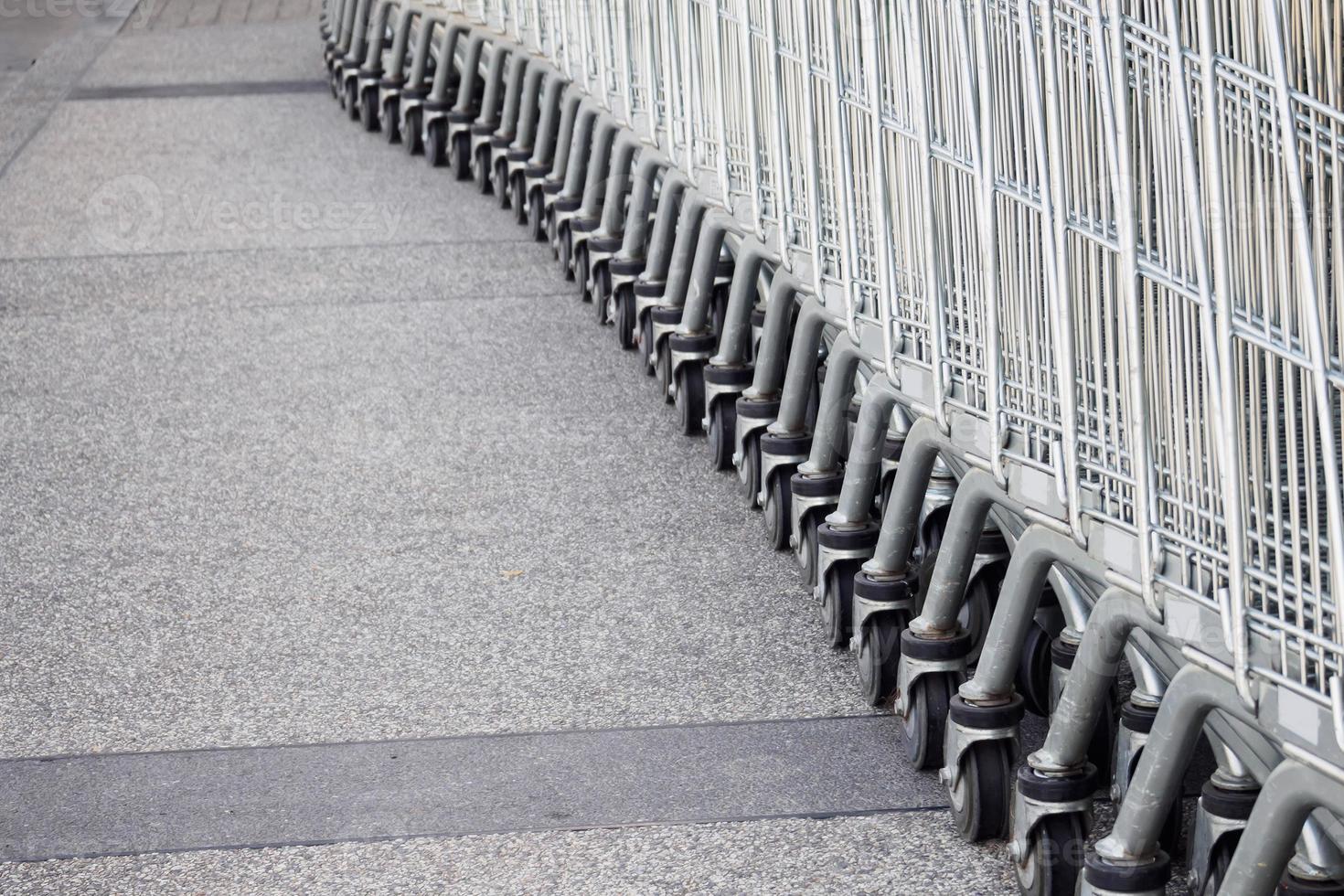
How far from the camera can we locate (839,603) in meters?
3.60

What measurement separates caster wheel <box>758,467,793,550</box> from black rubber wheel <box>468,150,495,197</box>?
371 centimetres

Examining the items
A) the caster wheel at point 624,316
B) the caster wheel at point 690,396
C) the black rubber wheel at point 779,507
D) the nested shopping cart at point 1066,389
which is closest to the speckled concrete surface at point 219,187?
the caster wheel at point 624,316

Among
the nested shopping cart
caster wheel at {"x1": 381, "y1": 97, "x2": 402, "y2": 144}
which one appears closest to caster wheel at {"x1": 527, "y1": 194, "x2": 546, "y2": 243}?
caster wheel at {"x1": 381, "y1": 97, "x2": 402, "y2": 144}

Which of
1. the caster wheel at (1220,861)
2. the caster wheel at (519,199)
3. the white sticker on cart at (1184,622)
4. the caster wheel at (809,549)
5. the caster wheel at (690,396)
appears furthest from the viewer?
the caster wheel at (519,199)

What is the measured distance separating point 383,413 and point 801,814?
2445mm

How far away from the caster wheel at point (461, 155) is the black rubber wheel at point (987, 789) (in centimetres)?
534

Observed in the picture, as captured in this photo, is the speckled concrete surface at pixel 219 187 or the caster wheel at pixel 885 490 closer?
the caster wheel at pixel 885 490

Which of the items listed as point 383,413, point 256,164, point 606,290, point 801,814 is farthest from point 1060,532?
point 256,164

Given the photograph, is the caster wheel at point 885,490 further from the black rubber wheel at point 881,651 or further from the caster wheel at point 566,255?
the caster wheel at point 566,255

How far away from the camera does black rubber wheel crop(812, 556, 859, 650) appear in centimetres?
356

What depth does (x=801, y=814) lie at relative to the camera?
304 centimetres

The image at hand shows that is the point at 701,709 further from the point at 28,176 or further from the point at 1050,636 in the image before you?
the point at 28,176

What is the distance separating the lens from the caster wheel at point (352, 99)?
9.02 m

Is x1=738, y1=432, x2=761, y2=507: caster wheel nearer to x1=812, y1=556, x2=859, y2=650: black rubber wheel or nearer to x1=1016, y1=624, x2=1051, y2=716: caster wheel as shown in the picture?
x1=812, y1=556, x2=859, y2=650: black rubber wheel
